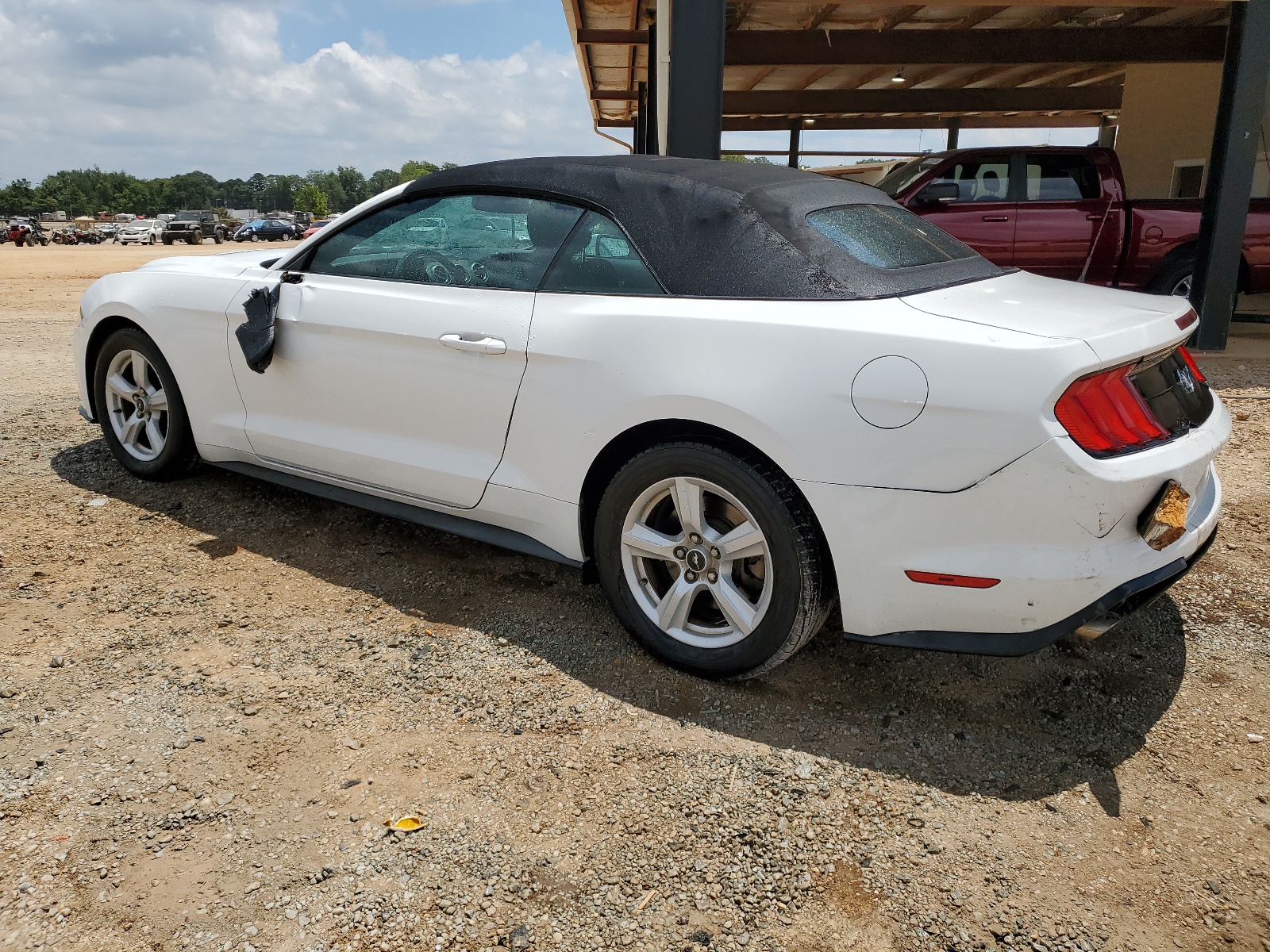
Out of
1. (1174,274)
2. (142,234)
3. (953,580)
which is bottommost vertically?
(953,580)

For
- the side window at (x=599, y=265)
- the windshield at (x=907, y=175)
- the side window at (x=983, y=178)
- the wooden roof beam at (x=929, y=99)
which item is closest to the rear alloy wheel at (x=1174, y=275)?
the side window at (x=983, y=178)

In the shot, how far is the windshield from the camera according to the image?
9.16 meters

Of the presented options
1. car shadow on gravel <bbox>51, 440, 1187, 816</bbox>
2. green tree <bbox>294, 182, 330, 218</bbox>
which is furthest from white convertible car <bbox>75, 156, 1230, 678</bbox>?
green tree <bbox>294, 182, 330, 218</bbox>

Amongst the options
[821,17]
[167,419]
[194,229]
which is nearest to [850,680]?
[167,419]

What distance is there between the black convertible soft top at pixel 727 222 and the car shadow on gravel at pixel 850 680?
1.23 m

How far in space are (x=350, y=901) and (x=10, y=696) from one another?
1502mm

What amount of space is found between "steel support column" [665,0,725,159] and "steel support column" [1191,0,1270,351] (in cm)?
462

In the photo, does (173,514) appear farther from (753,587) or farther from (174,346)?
(753,587)

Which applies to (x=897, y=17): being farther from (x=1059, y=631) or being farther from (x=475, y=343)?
(x=1059, y=631)

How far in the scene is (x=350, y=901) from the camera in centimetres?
210

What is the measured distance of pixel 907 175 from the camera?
31.1ft

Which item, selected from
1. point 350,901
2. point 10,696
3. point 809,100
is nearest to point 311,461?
point 10,696

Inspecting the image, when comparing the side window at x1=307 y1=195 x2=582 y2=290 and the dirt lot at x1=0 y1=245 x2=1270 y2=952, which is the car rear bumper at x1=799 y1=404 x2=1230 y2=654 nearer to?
the dirt lot at x1=0 y1=245 x2=1270 y2=952

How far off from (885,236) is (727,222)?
583 mm
